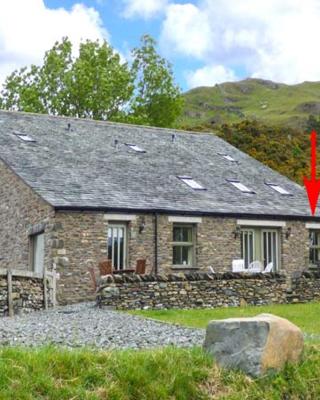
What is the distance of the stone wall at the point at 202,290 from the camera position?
1873 cm

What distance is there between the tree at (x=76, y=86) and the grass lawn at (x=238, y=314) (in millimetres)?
→ 30903

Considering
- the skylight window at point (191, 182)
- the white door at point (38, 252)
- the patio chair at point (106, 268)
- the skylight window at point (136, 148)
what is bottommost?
the patio chair at point (106, 268)

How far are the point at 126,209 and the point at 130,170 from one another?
3.74m

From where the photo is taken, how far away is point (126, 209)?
23047 mm

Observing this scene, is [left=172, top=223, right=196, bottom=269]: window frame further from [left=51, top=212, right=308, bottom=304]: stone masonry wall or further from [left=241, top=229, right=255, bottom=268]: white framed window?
[left=241, top=229, right=255, bottom=268]: white framed window

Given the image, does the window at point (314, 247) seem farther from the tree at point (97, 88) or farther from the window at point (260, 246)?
the tree at point (97, 88)

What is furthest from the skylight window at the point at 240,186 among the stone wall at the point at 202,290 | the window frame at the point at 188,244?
the stone wall at the point at 202,290

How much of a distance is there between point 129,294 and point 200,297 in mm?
2163

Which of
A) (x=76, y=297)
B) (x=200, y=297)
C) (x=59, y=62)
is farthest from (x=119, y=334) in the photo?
(x=59, y=62)

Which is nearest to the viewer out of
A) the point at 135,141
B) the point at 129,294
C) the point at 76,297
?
the point at 129,294

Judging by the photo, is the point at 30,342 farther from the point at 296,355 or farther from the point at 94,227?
the point at 94,227

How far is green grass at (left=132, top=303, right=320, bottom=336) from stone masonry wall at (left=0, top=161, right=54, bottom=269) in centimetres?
569

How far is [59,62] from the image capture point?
4981 cm

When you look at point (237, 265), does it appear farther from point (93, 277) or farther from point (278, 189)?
point (278, 189)
